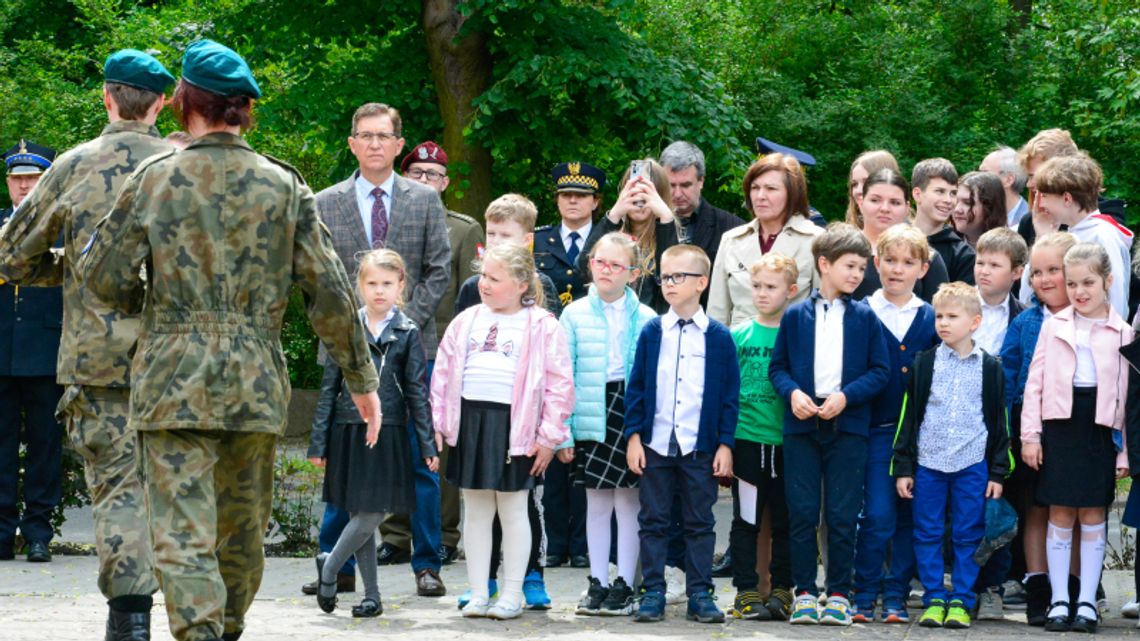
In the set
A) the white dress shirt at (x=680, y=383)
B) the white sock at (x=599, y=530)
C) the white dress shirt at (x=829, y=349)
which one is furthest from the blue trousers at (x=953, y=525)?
the white sock at (x=599, y=530)

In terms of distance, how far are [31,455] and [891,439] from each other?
4.92 metres

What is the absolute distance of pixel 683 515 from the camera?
25.6 feet

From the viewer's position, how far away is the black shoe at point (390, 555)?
372 inches

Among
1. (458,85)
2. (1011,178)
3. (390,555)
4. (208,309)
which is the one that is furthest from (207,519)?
(458,85)

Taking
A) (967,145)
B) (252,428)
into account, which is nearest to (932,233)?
(252,428)

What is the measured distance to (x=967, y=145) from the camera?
19.5m

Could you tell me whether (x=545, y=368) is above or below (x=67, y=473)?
above

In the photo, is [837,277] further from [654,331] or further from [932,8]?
[932,8]

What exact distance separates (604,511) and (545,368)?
0.80 metres

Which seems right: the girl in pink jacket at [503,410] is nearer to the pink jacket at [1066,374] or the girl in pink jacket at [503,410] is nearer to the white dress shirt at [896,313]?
the white dress shirt at [896,313]

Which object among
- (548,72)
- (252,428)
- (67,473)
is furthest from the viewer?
(548,72)

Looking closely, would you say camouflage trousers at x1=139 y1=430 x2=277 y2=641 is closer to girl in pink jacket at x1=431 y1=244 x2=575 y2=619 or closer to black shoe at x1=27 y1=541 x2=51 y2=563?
girl in pink jacket at x1=431 y1=244 x2=575 y2=619

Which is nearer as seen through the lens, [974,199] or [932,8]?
[974,199]

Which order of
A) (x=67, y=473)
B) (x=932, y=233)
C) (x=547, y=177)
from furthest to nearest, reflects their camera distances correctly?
1. (x=547, y=177)
2. (x=67, y=473)
3. (x=932, y=233)
